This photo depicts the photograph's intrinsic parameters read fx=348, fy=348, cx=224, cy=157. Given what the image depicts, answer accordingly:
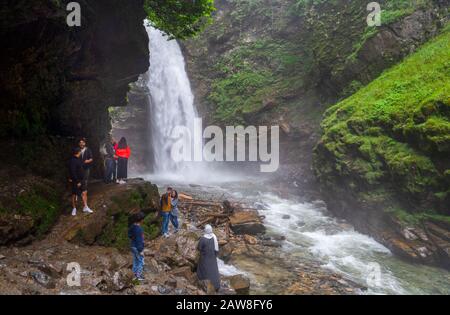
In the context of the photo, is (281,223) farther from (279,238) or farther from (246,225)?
(246,225)

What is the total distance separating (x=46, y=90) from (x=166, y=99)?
2197cm

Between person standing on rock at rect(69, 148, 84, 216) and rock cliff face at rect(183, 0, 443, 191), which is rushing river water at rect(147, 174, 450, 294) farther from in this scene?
rock cliff face at rect(183, 0, 443, 191)

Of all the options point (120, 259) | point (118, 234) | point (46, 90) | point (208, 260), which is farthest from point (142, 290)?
point (46, 90)

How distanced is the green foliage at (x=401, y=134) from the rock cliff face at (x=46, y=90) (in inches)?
451

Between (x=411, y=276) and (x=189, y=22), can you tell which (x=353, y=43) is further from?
(x=411, y=276)

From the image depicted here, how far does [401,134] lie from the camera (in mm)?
15617

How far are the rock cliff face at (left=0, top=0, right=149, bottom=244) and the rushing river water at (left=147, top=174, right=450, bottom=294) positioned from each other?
6305 mm

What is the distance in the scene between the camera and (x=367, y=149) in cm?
1652

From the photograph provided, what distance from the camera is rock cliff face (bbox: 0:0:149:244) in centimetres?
899

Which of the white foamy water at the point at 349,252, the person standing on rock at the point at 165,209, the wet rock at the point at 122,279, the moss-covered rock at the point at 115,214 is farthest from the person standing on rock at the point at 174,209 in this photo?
the white foamy water at the point at 349,252

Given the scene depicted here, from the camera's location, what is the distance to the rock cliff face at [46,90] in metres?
8.99

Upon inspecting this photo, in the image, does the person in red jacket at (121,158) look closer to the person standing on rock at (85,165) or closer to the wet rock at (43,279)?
the person standing on rock at (85,165)

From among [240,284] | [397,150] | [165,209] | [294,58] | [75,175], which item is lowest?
[240,284]

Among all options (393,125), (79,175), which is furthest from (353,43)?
(79,175)
